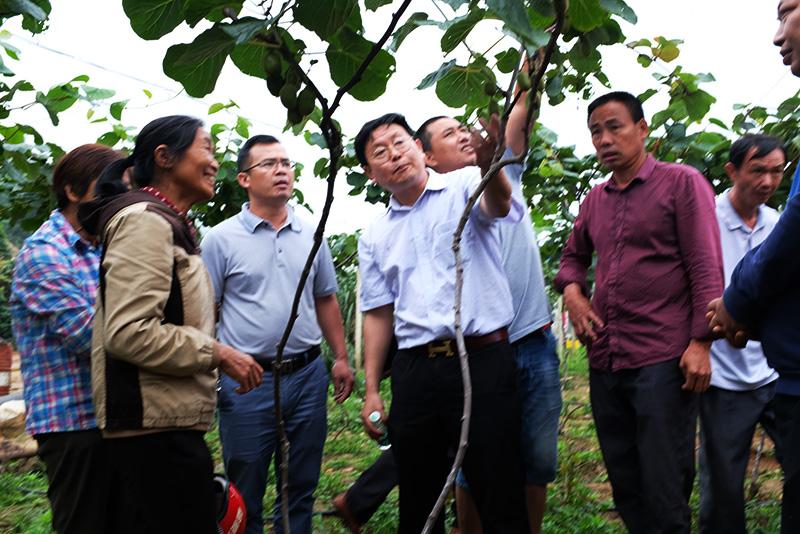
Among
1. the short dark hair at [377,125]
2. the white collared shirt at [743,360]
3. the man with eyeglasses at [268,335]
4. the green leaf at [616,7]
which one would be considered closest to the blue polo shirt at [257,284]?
the man with eyeglasses at [268,335]

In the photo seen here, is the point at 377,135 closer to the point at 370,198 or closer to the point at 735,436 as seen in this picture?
the point at 370,198

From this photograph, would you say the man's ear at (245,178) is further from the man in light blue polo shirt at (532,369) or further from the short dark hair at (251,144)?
the man in light blue polo shirt at (532,369)

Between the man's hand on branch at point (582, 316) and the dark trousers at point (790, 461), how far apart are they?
0.94 m

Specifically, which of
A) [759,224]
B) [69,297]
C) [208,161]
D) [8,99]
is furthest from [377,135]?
[759,224]

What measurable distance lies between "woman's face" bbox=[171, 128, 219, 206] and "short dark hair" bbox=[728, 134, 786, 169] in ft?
6.51

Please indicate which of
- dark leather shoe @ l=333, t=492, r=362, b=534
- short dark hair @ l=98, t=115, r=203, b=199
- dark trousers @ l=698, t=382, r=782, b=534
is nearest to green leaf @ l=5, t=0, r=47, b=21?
short dark hair @ l=98, t=115, r=203, b=199

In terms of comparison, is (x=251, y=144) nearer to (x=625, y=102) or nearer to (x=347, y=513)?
(x=625, y=102)

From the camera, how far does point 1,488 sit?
441cm

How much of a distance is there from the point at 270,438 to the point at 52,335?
3.13 feet

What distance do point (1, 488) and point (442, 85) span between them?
4333mm

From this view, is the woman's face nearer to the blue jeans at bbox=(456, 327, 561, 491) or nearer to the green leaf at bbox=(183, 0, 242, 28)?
the green leaf at bbox=(183, 0, 242, 28)

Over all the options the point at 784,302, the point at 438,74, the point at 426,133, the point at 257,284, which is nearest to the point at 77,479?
the point at 257,284

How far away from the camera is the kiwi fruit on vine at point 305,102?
104 cm

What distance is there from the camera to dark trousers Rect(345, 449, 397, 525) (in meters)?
3.23
